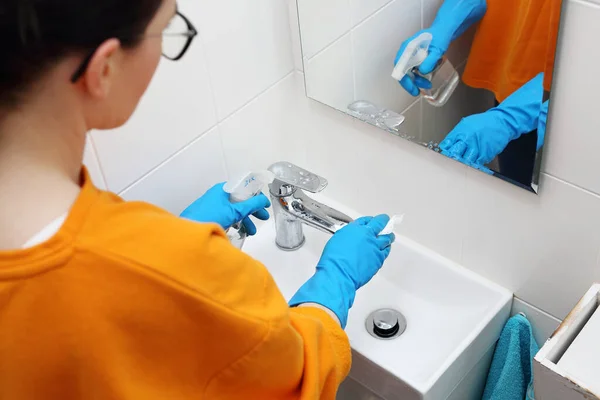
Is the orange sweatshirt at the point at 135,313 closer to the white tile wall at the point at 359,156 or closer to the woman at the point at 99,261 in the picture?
the woman at the point at 99,261

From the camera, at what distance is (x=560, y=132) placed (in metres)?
0.89

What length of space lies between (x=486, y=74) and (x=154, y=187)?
0.54 m

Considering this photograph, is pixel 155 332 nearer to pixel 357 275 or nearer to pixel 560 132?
pixel 357 275

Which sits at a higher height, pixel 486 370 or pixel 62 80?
pixel 62 80

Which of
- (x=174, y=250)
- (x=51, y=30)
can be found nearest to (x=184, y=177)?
(x=174, y=250)

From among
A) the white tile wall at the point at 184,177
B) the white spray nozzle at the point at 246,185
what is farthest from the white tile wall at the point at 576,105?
the white tile wall at the point at 184,177

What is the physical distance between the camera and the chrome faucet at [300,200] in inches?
42.3

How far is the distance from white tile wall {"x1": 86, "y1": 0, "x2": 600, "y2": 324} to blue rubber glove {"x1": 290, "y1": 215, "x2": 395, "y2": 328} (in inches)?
6.1

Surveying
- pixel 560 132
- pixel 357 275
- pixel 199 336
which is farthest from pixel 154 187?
pixel 560 132

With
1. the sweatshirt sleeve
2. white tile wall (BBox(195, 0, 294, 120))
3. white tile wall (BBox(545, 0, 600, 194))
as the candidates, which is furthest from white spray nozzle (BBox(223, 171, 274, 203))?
white tile wall (BBox(545, 0, 600, 194))

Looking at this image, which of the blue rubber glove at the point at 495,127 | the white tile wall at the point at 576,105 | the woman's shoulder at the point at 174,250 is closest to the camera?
the woman's shoulder at the point at 174,250

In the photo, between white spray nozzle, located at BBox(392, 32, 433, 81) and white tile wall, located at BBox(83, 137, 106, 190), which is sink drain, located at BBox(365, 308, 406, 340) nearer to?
white spray nozzle, located at BBox(392, 32, 433, 81)

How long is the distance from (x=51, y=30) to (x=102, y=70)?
6cm

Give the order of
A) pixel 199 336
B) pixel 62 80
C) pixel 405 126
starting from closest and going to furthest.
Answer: pixel 62 80
pixel 199 336
pixel 405 126
